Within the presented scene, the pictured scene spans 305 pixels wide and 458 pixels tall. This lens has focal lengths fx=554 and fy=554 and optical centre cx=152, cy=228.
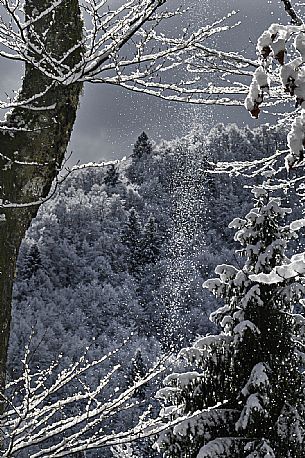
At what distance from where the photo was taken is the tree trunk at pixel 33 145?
234 cm

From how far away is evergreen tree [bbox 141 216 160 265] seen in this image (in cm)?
6213

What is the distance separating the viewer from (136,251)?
62.4 metres

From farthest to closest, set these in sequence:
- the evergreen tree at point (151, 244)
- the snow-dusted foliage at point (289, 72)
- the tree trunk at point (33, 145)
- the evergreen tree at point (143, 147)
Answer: the evergreen tree at point (143, 147) < the evergreen tree at point (151, 244) < the tree trunk at point (33, 145) < the snow-dusted foliage at point (289, 72)

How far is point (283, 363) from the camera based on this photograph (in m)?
6.40

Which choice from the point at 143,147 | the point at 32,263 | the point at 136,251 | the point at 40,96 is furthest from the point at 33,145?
the point at 143,147

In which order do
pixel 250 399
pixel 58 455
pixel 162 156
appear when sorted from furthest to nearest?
pixel 162 156, pixel 250 399, pixel 58 455

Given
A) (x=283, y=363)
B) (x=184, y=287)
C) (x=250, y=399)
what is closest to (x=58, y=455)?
(x=250, y=399)

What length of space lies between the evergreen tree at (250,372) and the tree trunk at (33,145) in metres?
3.75

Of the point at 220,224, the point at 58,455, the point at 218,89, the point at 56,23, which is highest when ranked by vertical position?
the point at 220,224

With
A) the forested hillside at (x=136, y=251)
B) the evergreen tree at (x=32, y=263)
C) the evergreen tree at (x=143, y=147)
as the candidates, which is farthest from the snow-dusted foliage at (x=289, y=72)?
the evergreen tree at (x=143, y=147)

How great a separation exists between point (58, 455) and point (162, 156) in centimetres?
7718

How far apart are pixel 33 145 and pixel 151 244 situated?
61.0 metres

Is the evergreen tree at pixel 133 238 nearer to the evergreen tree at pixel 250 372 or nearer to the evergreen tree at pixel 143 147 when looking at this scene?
the evergreen tree at pixel 143 147

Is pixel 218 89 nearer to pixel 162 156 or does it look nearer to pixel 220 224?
pixel 220 224
